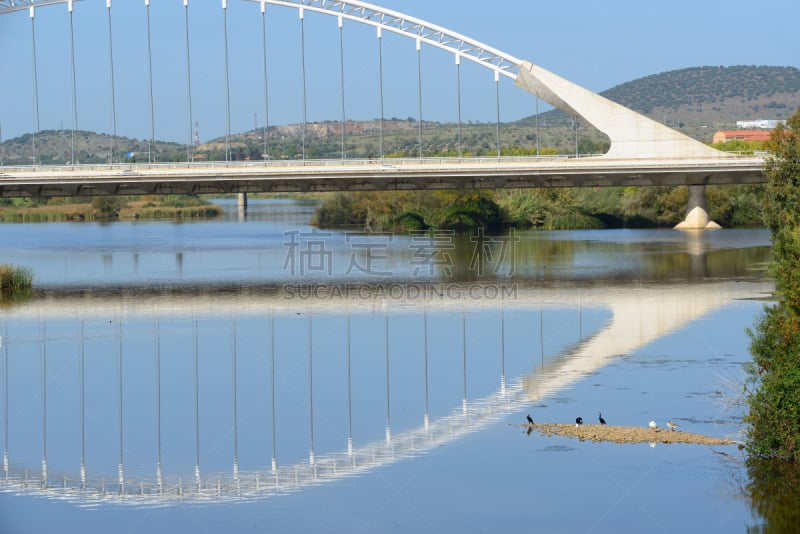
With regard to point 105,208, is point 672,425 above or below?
below

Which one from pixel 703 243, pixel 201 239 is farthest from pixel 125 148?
pixel 703 243

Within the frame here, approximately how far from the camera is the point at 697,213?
6669cm

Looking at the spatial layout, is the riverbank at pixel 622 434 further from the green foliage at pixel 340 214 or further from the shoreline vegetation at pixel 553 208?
the green foliage at pixel 340 214

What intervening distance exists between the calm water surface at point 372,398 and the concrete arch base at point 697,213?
24438mm

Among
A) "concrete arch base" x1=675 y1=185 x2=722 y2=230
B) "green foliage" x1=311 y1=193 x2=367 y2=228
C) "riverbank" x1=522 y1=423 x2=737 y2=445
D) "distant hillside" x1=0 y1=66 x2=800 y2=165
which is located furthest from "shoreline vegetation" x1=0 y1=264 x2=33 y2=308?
"distant hillside" x1=0 y1=66 x2=800 y2=165

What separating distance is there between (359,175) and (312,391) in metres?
28.4

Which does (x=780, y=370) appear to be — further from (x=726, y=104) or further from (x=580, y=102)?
(x=726, y=104)

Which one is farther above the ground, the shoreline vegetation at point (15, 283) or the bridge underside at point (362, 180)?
the bridge underside at point (362, 180)

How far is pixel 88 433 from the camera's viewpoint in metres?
18.2

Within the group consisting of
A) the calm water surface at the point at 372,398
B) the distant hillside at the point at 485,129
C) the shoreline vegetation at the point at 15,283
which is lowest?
the calm water surface at the point at 372,398

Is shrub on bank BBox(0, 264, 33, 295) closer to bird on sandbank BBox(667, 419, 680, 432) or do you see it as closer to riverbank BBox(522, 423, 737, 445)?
riverbank BBox(522, 423, 737, 445)

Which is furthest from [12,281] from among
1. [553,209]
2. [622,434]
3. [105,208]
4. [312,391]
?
[105,208]

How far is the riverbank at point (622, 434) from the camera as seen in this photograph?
16125 mm

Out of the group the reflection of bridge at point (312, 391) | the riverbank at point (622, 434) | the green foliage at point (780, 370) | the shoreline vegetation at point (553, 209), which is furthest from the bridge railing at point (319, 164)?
the green foliage at point (780, 370)
